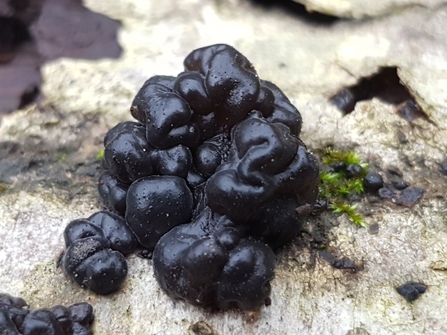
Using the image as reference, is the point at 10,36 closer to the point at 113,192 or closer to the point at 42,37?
the point at 42,37

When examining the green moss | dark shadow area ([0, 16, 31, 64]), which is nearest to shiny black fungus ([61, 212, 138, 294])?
the green moss

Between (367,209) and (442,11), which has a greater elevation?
(442,11)

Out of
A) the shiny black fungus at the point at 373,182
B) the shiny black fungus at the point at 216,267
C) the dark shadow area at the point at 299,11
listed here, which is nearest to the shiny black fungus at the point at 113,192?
the shiny black fungus at the point at 216,267

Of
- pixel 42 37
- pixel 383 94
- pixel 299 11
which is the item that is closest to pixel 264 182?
pixel 383 94

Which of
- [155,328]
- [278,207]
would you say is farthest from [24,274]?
[278,207]

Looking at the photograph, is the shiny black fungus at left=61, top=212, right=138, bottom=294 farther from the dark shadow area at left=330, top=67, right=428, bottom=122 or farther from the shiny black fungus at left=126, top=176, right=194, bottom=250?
the dark shadow area at left=330, top=67, right=428, bottom=122

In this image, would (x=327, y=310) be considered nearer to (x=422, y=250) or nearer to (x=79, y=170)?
(x=422, y=250)

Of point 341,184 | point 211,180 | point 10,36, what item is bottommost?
point 10,36
